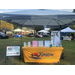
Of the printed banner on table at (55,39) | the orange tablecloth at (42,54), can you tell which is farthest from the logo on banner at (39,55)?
the printed banner on table at (55,39)

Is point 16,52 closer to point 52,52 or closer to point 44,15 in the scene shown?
point 52,52

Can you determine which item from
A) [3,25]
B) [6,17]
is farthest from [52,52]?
[3,25]

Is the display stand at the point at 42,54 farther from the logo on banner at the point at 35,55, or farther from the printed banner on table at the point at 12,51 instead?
the printed banner on table at the point at 12,51

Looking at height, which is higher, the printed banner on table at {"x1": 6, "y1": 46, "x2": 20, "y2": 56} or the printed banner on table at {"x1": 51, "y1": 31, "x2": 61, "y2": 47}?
the printed banner on table at {"x1": 51, "y1": 31, "x2": 61, "y2": 47}

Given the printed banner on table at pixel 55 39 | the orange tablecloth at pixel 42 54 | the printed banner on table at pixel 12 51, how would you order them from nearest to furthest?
the orange tablecloth at pixel 42 54
the printed banner on table at pixel 12 51
the printed banner on table at pixel 55 39

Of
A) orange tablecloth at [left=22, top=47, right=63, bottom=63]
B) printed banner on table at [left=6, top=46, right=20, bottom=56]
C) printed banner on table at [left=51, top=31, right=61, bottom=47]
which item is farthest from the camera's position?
printed banner on table at [left=51, top=31, right=61, bottom=47]

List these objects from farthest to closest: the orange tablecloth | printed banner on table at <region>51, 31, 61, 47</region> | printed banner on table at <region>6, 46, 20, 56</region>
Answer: printed banner on table at <region>51, 31, 61, 47</region> < printed banner on table at <region>6, 46, 20, 56</region> < the orange tablecloth

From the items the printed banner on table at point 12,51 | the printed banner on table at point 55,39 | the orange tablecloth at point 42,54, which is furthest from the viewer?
the printed banner on table at point 55,39

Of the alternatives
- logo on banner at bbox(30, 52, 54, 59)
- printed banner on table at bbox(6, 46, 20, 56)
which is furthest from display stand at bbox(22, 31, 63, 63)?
printed banner on table at bbox(6, 46, 20, 56)

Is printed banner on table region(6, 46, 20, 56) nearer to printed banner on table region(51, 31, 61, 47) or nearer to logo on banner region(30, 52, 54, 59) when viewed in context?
logo on banner region(30, 52, 54, 59)

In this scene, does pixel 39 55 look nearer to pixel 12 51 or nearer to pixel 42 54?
pixel 42 54

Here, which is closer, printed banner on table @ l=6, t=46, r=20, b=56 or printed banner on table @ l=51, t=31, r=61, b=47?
printed banner on table @ l=6, t=46, r=20, b=56

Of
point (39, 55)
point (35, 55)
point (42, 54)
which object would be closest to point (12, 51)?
point (35, 55)

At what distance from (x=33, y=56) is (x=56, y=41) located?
1.30 m
